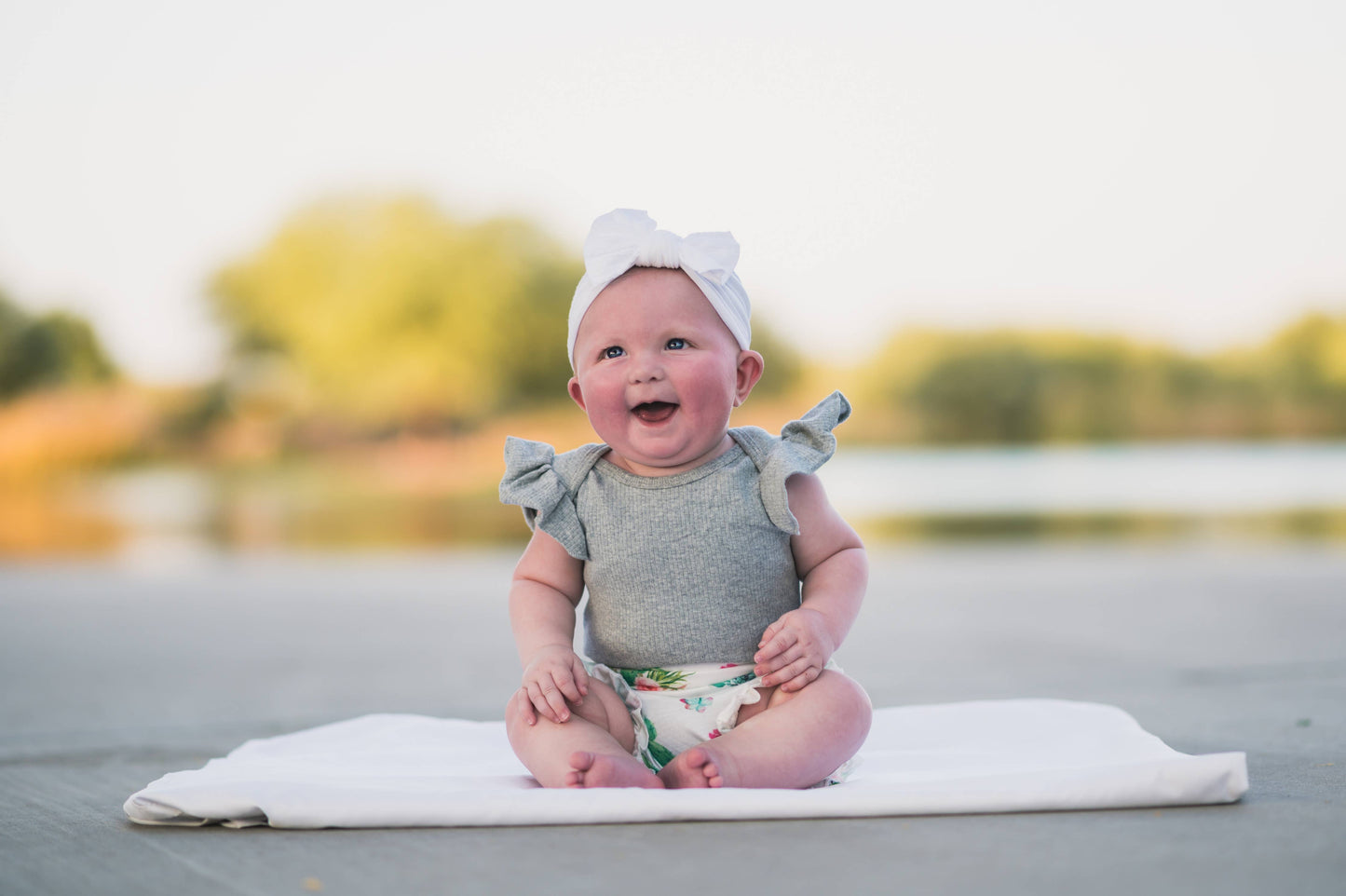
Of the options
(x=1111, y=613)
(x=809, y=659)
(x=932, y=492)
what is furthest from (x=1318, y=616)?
(x=932, y=492)

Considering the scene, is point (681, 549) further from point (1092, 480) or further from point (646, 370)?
point (1092, 480)

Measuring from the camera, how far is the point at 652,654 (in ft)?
5.70

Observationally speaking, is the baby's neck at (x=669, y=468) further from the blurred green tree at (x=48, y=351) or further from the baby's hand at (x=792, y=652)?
the blurred green tree at (x=48, y=351)

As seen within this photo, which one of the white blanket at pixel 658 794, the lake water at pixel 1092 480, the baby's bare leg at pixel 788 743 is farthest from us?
the lake water at pixel 1092 480

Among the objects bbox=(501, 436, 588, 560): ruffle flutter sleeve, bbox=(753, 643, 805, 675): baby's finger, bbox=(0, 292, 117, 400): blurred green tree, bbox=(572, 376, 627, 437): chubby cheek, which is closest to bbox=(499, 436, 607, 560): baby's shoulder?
bbox=(501, 436, 588, 560): ruffle flutter sleeve

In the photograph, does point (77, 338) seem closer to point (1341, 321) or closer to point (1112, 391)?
point (1112, 391)

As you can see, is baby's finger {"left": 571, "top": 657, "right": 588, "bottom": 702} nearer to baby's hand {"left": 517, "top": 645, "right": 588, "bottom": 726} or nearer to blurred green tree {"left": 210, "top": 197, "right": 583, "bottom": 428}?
baby's hand {"left": 517, "top": 645, "right": 588, "bottom": 726}

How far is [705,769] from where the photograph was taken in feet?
4.99

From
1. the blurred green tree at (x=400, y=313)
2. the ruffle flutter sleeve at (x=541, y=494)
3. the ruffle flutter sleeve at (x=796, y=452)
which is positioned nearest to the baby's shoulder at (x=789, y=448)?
the ruffle flutter sleeve at (x=796, y=452)

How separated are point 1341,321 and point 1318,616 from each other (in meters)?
9.78

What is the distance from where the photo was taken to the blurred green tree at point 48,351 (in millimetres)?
10594

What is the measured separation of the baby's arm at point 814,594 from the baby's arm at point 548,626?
0.82ft

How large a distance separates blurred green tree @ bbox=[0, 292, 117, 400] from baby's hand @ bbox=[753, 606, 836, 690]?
1038 cm

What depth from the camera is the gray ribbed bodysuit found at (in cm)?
173
